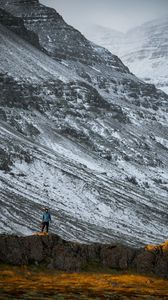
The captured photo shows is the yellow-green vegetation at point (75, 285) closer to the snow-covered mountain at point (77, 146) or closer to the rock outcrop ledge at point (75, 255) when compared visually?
the rock outcrop ledge at point (75, 255)

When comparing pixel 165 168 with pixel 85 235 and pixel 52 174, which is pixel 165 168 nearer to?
pixel 52 174

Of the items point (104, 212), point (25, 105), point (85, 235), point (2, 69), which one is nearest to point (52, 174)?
point (104, 212)

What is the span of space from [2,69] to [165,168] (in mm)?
46584

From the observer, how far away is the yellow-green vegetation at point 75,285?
75.9 ft

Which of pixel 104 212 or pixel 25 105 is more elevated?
pixel 25 105

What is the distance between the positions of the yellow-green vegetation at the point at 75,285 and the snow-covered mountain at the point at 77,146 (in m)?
43.1

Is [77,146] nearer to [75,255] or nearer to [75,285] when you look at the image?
[75,255]

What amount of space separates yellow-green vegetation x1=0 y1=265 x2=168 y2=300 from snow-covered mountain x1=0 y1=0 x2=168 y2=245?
43.1 metres

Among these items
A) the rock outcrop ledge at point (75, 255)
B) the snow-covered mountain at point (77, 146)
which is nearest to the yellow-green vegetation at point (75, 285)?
the rock outcrop ledge at point (75, 255)

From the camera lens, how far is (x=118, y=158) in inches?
4953

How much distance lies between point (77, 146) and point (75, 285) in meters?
98.1

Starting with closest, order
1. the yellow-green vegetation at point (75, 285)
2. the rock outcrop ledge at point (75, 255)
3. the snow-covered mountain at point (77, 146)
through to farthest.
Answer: the yellow-green vegetation at point (75, 285), the rock outcrop ledge at point (75, 255), the snow-covered mountain at point (77, 146)

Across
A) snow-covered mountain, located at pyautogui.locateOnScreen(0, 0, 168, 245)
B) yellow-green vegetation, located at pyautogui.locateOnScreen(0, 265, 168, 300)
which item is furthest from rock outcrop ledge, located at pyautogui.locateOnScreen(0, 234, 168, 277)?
snow-covered mountain, located at pyautogui.locateOnScreen(0, 0, 168, 245)

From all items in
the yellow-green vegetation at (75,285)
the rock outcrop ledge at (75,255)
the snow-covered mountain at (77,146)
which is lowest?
the yellow-green vegetation at (75,285)
